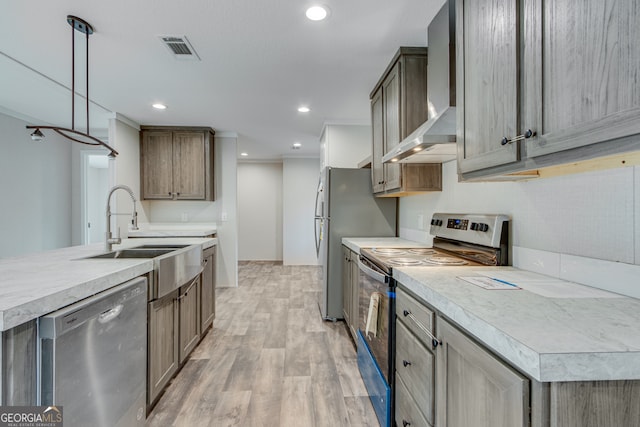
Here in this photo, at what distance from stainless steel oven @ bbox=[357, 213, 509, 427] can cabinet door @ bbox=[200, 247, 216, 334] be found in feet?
4.62

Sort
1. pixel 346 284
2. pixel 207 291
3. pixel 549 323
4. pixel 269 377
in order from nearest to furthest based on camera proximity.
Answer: pixel 549 323, pixel 269 377, pixel 207 291, pixel 346 284

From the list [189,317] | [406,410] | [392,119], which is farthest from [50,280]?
[392,119]

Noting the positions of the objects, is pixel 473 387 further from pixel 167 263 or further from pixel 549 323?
pixel 167 263

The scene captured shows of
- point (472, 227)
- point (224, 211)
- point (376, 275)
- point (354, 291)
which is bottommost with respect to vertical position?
point (354, 291)

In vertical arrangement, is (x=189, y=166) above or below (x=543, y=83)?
above

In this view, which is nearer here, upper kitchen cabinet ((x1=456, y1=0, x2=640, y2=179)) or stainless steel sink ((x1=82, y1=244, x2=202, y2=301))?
upper kitchen cabinet ((x1=456, y1=0, x2=640, y2=179))

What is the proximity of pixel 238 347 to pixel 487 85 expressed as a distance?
103 inches

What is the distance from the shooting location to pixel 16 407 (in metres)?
0.97

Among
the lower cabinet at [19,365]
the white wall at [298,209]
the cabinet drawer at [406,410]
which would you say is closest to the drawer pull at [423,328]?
the cabinet drawer at [406,410]

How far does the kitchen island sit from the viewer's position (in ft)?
3.05

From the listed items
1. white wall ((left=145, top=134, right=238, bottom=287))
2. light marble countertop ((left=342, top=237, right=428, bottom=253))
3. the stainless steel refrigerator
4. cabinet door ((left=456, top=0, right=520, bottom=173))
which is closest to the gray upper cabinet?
the stainless steel refrigerator

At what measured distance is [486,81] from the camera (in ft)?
4.11

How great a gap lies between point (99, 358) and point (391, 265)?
1373 millimetres

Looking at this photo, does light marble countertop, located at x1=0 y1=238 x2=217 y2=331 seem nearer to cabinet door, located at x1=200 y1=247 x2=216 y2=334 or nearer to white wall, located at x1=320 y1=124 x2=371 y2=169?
cabinet door, located at x1=200 y1=247 x2=216 y2=334
